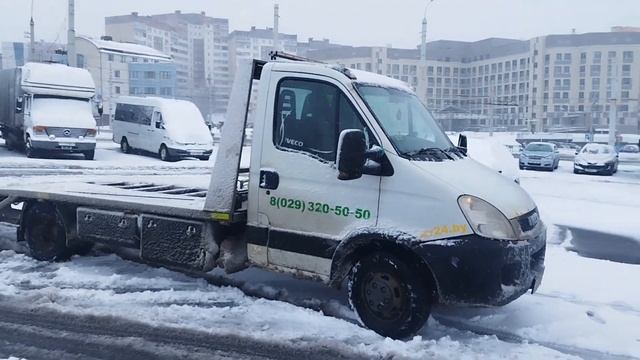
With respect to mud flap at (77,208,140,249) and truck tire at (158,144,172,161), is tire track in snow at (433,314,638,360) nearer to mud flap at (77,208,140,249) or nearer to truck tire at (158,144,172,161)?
mud flap at (77,208,140,249)

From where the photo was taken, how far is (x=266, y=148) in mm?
5633

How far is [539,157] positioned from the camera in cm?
3159

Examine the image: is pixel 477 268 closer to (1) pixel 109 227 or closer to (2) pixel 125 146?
(1) pixel 109 227

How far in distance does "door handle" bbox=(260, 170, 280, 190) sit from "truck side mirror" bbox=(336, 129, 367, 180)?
775 millimetres

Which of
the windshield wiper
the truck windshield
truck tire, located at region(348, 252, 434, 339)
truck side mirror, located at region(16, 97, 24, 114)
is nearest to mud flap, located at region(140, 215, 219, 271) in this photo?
truck tire, located at region(348, 252, 434, 339)

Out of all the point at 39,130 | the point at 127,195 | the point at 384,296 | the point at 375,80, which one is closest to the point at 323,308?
the point at 384,296

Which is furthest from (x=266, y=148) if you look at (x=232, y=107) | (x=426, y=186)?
(x=426, y=186)

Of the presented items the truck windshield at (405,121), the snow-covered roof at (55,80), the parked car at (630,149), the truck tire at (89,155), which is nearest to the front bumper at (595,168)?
the truck tire at (89,155)

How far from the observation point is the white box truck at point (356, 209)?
4910mm

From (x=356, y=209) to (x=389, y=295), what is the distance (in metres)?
0.80

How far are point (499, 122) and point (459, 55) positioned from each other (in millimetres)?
13554

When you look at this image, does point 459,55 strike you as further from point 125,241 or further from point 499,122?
point 125,241

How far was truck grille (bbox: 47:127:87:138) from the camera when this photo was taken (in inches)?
866

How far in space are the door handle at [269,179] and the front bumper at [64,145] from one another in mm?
18825
